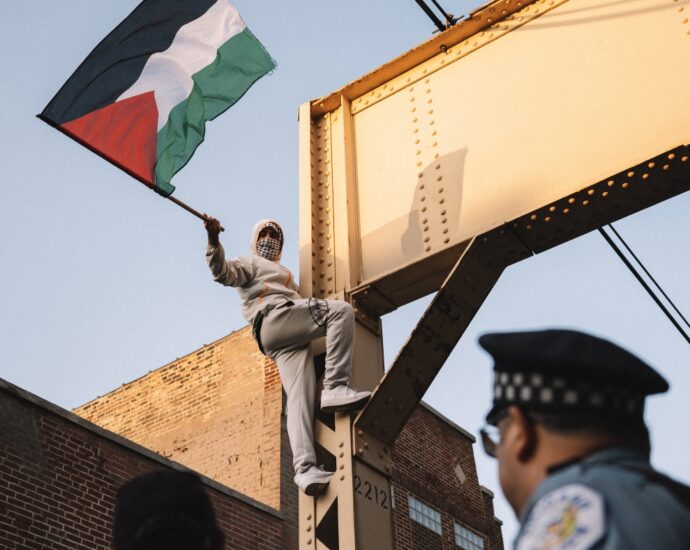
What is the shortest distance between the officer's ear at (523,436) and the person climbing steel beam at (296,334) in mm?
3680

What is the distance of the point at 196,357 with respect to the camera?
2261 cm

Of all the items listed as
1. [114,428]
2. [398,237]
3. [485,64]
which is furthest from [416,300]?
[114,428]

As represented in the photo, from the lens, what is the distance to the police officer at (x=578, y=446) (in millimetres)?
1613

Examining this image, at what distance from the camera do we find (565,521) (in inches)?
64.1

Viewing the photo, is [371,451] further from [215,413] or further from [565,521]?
[215,413]

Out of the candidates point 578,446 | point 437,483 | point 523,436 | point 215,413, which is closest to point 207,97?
point 523,436

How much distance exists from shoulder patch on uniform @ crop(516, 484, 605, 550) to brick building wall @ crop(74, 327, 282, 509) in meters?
17.3

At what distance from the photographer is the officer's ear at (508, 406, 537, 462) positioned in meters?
1.95

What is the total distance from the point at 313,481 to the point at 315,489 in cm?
6

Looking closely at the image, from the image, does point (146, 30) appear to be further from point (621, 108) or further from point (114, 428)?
point (114, 428)

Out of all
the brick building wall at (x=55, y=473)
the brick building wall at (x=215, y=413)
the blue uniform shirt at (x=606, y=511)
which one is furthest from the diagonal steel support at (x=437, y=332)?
the brick building wall at (x=215, y=413)

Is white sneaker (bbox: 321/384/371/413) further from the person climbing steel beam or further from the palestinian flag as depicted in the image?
the palestinian flag

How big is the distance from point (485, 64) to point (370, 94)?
3.72 feet

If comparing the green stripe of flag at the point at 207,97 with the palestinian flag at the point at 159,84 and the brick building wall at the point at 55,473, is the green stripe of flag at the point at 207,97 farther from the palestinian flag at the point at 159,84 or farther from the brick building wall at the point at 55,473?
the brick building wall at the point at 55,473
